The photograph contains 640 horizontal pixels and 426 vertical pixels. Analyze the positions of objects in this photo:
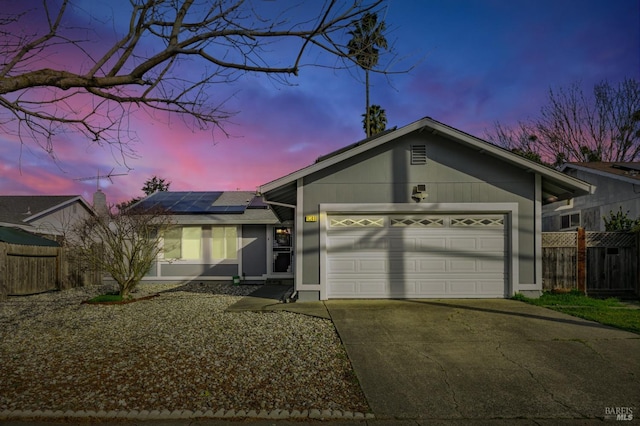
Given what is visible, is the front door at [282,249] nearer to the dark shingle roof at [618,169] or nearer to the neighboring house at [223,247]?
the neighboring house at [223,247]

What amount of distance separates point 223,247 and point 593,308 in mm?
11718

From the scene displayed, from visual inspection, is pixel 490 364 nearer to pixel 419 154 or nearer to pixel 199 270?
pixel 419 154

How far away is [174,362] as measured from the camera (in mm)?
5492

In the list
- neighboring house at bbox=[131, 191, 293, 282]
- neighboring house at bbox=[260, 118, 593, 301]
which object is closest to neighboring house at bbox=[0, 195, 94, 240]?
neighboring house at bbox=[131, 191, 293, 282]

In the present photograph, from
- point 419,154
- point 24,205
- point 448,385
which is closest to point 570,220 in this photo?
point 419,154

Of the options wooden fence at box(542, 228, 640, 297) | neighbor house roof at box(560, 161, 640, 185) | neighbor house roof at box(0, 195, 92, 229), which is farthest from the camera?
neighbor house roof at box(0, 195, 92, 229)

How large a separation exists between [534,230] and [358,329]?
569 centimetres

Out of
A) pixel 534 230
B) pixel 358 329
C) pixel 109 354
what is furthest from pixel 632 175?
pixel 109 354

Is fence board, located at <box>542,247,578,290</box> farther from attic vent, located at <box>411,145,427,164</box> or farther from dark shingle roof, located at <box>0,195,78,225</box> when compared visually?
dark shingle roof, located at <box>0,195,78,225</box>

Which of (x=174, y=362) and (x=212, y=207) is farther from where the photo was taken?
(x=212, y=207)

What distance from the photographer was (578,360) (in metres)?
5.62

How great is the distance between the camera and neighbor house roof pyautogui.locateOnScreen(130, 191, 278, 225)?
15203 millimetres

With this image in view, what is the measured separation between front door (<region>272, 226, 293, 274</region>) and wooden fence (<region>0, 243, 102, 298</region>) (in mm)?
6003

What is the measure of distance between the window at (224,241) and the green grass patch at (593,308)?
9.81m
